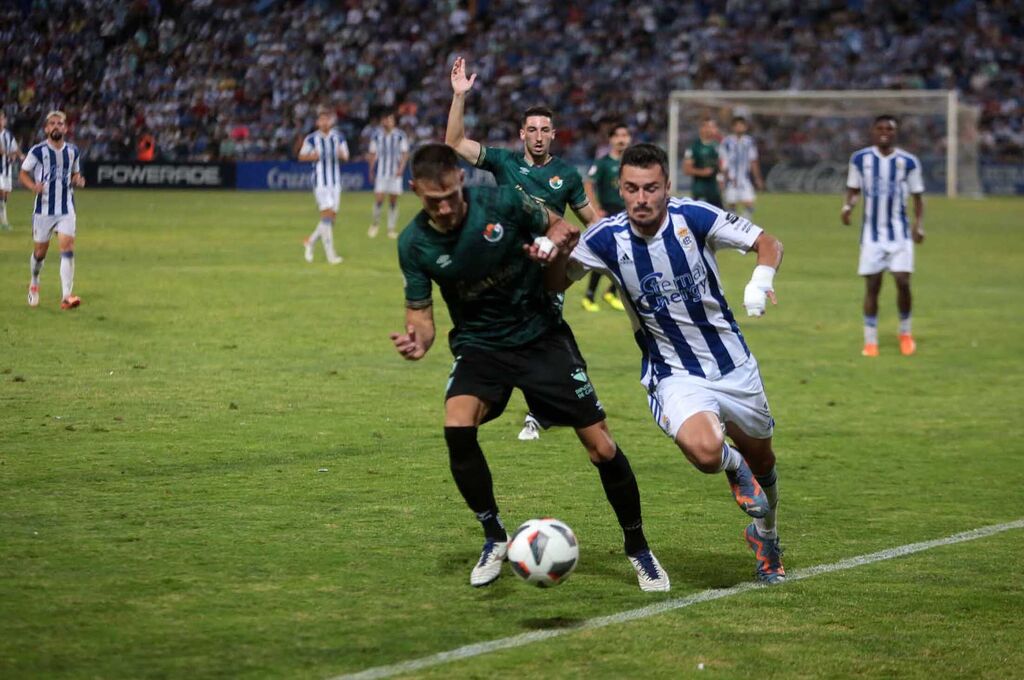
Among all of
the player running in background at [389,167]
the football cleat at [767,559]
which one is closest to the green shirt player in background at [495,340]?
the football cleat at [767,559]

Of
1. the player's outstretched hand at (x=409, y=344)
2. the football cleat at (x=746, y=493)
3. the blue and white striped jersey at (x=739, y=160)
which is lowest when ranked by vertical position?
the football cleat at (x=746, y=493)

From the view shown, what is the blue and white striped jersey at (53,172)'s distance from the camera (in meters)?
17.3

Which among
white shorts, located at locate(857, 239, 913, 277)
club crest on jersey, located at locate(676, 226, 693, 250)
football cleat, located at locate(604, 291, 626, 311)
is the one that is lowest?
football cleat, located at locate(604, 291, 626, 311)

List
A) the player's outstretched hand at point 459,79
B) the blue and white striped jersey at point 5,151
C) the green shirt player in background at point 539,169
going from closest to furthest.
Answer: the player's outstretched hand at point 459,79 → the green shirt player in background at point 539,169 → the blue and white striped jersey at point 5,151

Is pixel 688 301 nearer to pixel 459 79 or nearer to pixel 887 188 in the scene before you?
pixel 459 79

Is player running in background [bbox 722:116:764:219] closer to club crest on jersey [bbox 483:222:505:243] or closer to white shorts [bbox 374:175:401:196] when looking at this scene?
white shorts [bbox 374:175:401:196]

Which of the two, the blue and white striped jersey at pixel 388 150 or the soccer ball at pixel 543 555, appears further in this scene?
the blue and white striped jersey at pixel 388 150

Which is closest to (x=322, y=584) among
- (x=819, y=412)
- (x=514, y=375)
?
(x=514, y=375)

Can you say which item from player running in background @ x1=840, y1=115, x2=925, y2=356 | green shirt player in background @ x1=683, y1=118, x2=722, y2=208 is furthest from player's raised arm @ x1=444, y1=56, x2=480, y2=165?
green shirt player in background @ x1=683, y1=118, x2=722, y2=208

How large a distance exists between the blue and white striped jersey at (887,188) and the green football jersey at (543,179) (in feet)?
16.2

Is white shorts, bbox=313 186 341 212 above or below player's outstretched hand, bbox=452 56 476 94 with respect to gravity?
below

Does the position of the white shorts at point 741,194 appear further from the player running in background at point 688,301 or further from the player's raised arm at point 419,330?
the player's raised arm at point 419,330

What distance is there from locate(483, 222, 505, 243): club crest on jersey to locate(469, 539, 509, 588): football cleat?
55.3 inches

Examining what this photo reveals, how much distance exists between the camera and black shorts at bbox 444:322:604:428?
6.60 m
